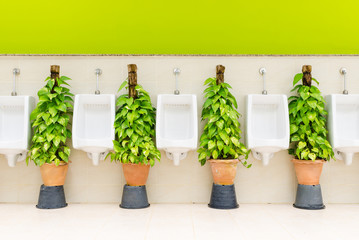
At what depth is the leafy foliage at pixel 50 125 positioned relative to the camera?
313 centimetres

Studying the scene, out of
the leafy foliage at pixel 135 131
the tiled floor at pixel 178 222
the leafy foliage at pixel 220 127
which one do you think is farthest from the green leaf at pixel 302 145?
the leafy foliage at pixel 135 131

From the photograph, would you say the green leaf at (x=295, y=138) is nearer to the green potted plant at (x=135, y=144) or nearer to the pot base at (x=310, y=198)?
the pot base at (x=310, y=198)

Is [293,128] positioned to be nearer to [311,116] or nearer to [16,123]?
[311,116]

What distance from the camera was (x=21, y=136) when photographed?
132 inches

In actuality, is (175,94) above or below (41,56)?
below

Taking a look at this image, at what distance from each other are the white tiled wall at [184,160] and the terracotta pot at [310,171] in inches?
9.4

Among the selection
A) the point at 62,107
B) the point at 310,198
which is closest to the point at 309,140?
the point at 310,198

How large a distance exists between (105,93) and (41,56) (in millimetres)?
766

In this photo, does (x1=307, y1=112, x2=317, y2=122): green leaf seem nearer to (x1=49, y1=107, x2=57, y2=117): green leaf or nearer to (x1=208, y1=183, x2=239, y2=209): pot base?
(x1=208, y1=183, x2=239, y2=209): pot base

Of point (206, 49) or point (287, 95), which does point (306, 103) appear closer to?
point (287, 95)

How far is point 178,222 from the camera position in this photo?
2.67 metres

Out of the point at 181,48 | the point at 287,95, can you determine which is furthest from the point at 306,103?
the point at 181,48

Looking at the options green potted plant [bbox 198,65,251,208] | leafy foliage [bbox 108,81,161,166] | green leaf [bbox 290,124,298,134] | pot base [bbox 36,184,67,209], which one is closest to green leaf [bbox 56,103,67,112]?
leafy foliage [bbox 108,81,161,166]

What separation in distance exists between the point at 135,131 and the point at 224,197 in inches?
40.6
